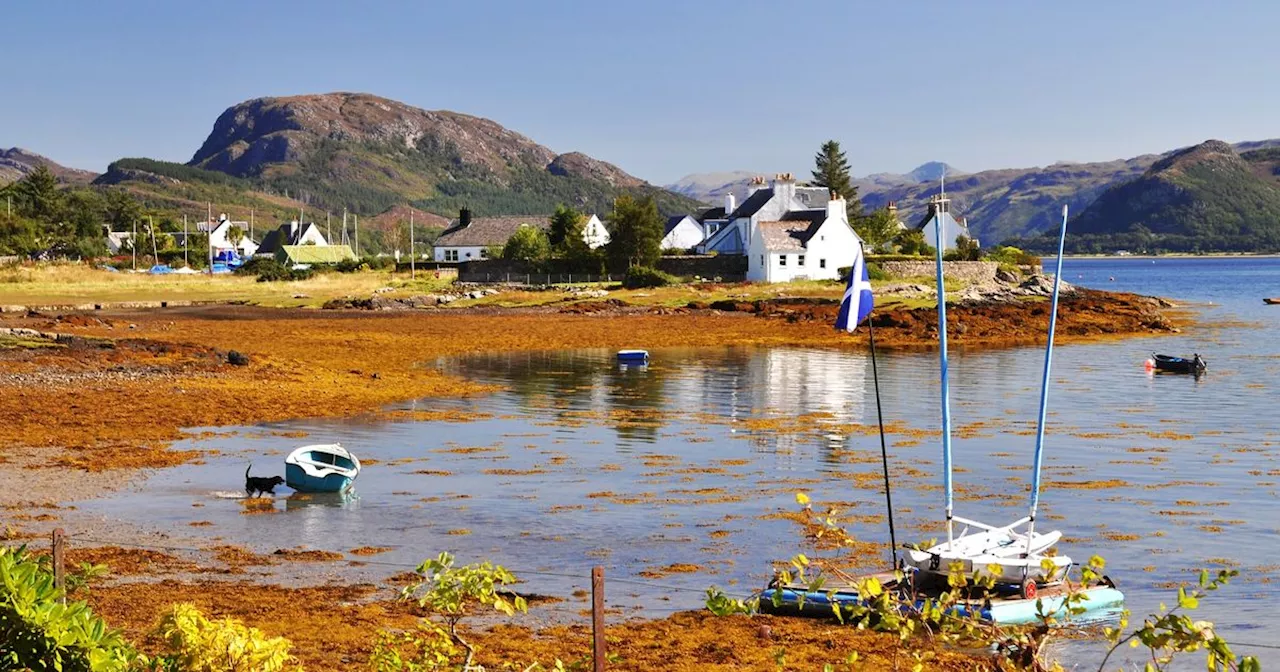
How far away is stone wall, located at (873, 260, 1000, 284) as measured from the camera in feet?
321

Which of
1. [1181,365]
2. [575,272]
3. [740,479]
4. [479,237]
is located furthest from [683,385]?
[479,237]

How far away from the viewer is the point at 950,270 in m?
99.9

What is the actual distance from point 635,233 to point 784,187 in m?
16.7

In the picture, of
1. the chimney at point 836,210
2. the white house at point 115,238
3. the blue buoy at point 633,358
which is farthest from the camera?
the white house at point 115,238

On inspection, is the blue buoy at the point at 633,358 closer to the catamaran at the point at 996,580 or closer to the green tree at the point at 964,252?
the catamaran at the point at 996,580

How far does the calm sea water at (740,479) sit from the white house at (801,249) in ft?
168

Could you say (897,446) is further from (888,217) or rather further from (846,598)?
(888,217)

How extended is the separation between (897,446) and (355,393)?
18.4m

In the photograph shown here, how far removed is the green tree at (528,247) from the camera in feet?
371

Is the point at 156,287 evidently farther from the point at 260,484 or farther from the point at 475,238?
the point at 260,484

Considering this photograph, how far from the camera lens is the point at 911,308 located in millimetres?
78312

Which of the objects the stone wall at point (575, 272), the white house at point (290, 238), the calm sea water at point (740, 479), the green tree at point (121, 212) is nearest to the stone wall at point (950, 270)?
the stone wall at point (575, 272)

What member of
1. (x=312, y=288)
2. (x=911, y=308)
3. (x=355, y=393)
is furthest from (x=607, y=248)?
(x=355, y=393)

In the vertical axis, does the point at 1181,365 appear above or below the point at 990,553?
below
